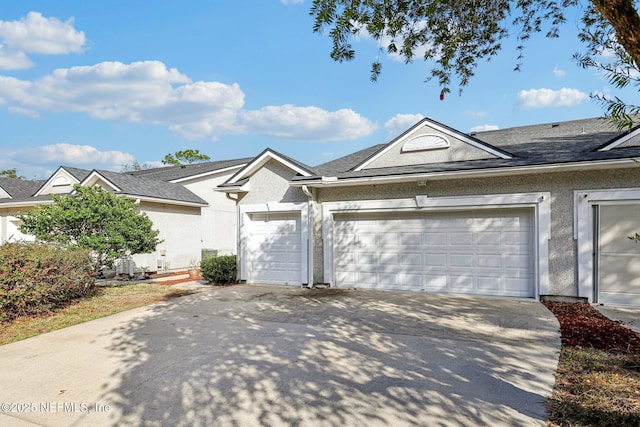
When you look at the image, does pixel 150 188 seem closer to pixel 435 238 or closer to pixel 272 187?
pixel 272 187

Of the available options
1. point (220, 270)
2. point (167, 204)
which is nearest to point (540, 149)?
point (220, 270)

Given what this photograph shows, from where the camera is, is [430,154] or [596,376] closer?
[596,376]

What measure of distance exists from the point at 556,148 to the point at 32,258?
11.9 meters

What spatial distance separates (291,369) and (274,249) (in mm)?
6626

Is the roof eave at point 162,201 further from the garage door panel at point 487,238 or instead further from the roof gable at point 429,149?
the garage door panel at point 487,238

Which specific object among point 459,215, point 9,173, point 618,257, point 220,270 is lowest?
point 220,270

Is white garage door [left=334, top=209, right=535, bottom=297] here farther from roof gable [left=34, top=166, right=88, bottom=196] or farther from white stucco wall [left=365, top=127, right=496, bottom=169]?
roof gable [left=34, top=166, right=88, bottom=196]

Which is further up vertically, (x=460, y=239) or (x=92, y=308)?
(x=460, y=239)

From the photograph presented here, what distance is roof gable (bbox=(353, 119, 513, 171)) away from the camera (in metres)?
8.97

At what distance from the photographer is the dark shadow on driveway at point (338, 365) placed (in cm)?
329

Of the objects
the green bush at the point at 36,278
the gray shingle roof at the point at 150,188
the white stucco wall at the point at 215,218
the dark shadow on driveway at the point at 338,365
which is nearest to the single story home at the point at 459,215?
the dark shadow on driveway at the point at 338,365

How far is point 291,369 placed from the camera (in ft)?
14.2

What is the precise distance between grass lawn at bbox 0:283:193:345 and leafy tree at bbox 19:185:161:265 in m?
1.24

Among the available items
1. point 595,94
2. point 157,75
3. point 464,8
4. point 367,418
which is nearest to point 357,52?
point 464,8
